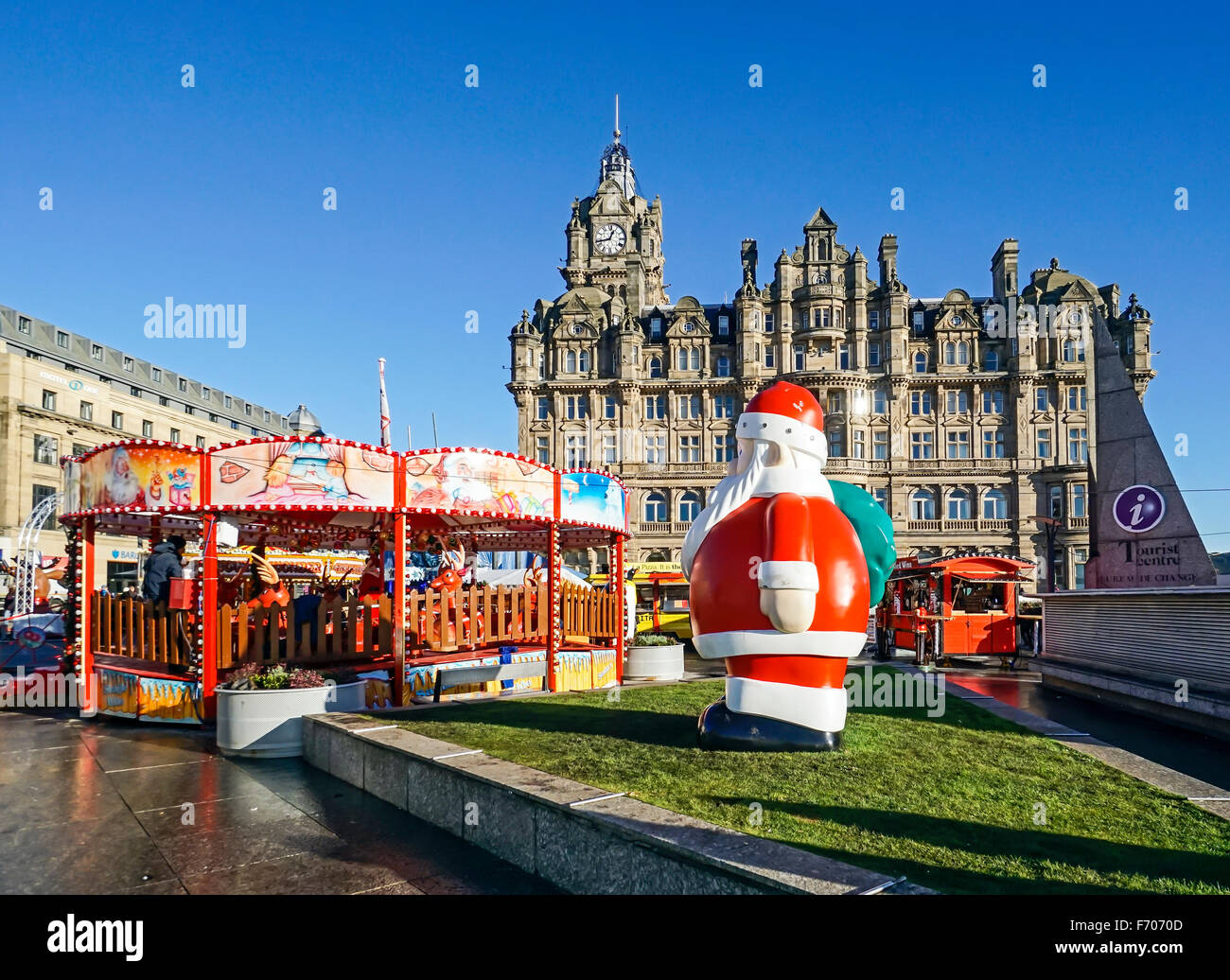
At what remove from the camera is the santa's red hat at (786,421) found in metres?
7.71

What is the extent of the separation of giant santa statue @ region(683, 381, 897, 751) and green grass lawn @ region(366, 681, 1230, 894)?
0.34m

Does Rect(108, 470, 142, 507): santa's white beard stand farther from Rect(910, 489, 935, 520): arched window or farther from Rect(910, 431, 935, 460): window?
Rect(910, 431, 935, 460): window

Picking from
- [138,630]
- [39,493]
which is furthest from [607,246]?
[138,630]

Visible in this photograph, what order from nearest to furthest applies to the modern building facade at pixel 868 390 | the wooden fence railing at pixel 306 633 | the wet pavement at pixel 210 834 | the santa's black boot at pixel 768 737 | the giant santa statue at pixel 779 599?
the wet pavement at pixel 210 834, the giant santa statue at pixel 779 599, the santa's black boot at pixel 768 737, the wooden fence railing at pixel 306 633, the modern building facade at pixel 868 390

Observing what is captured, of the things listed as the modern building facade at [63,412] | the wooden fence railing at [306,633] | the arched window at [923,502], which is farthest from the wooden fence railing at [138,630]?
the arched window at [923,502]

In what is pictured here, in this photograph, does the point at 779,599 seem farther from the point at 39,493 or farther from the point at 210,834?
the point at 39,493

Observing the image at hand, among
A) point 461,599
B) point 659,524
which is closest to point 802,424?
point 461,599

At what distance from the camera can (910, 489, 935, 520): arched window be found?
46.9 meters

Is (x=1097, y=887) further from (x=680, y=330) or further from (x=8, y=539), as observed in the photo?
(x=8, y=539)

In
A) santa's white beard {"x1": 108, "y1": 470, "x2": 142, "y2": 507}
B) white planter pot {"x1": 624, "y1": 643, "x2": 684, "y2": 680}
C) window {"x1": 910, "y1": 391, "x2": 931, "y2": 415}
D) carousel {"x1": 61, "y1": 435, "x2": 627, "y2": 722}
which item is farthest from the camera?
window {"x1": 910, "y1": 391, "x2": 931, "y2": 415}

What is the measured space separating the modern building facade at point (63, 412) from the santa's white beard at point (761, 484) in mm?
35541

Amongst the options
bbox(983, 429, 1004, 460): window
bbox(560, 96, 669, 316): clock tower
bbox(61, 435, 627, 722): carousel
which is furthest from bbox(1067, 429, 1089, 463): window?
bbox(61, 435, 627, 722): carousel

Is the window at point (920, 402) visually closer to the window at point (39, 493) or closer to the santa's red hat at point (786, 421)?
the santa's red hat at point (786, 421)
